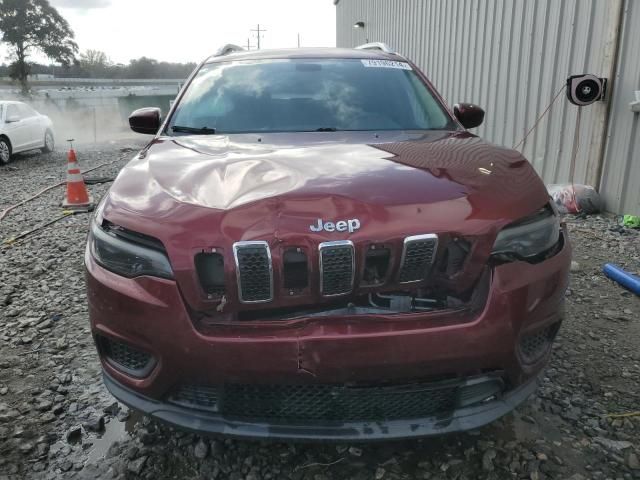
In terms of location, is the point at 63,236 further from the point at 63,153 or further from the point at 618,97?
the point at 63,153

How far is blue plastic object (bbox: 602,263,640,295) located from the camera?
3666 mm

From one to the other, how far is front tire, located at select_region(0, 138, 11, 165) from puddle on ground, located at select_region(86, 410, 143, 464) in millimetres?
11607

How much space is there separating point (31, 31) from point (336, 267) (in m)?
43.5

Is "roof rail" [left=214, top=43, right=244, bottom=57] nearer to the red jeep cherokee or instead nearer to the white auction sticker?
the white auction sticker

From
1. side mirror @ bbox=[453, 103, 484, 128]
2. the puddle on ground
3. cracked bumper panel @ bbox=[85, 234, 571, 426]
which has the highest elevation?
side mirror @ bbox=[453, 103, 484, 128]

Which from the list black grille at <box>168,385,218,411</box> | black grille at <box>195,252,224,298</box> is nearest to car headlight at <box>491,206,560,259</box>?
black grille at <box>195,252,224,298</box>

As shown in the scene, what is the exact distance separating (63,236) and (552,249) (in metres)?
5.00

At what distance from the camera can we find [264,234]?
170 centimetres

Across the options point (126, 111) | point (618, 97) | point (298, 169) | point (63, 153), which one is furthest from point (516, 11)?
point (126, 111)

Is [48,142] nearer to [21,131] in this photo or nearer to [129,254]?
[21,131]

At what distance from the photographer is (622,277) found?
3803mm

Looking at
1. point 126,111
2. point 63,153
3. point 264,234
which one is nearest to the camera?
point 264,234

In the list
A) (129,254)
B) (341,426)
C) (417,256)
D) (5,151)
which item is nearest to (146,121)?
(129,254)

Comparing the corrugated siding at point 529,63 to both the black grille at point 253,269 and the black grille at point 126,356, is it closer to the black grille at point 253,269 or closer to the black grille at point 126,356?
the black grille at point 253,269
